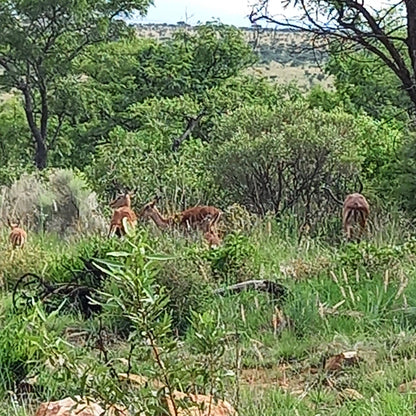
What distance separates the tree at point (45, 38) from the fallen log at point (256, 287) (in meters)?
15.4

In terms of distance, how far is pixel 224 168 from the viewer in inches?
373

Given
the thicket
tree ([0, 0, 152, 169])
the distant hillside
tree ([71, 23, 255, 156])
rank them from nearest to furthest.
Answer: the thicket, the distant hillside, tree ([0, 0, 152, 169]), tree ([71, 23, 255, 156])

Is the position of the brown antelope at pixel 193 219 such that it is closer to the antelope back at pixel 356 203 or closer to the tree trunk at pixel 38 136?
the antelope back at pixel 356 203

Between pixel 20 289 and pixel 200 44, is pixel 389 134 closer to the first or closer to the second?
pixel 20 289

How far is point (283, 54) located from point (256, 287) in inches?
211

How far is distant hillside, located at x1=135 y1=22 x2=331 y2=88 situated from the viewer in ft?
20.3

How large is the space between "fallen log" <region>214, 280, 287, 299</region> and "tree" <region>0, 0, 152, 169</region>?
15.4m

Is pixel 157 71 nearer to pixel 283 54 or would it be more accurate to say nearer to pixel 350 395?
pixel 283 54

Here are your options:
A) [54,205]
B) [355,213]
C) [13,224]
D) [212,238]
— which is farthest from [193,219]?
[54,205]

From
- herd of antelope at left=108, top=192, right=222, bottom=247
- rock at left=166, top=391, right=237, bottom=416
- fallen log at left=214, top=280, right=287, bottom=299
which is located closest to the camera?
rock at left=166, top=391, right=237, bottom=416

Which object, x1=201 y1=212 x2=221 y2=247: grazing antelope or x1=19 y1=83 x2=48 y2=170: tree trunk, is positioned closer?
x1=201 y1=212 x2=221 y2=247: grazing antelope

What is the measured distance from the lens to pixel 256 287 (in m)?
4.82

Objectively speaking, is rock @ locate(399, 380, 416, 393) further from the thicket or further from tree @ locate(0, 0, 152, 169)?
tree @ locate(0, 0, 152, 169)

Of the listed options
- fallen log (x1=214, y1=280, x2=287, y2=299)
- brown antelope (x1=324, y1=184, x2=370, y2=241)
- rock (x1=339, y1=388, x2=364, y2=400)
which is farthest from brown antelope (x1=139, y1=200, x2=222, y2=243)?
rock (x1=339, y1=388, x2=364, y2=400)
